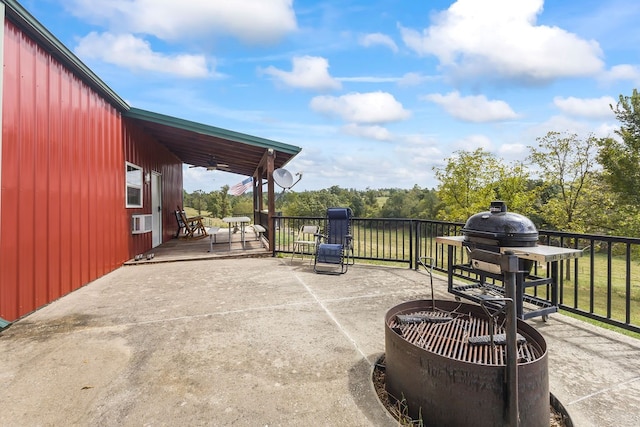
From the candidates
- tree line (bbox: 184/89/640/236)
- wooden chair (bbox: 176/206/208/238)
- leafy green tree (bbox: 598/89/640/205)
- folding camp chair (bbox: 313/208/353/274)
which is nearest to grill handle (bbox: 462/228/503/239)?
folding camp chair (bbox: 313/208/353/274)

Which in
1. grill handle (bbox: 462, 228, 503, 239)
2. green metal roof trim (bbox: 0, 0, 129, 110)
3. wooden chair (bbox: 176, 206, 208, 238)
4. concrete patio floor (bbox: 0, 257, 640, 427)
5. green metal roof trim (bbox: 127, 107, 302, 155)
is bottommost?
concrete patio floor (bbox: 0, 257, 640, 427)

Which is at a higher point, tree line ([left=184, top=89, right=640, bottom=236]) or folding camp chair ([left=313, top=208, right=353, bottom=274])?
tree line ([left=184, top=89, right=640, bottom=236])

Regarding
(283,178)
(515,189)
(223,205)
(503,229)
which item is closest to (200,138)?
(283,178)

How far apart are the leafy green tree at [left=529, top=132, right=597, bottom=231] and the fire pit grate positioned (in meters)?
13.5

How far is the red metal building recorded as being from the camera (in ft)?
9.49

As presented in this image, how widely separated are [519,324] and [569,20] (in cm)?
744

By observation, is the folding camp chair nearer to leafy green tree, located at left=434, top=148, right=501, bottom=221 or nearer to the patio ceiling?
the patio ceiling

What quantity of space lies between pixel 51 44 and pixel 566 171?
1651 cm

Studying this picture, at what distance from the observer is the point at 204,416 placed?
5.15 ft

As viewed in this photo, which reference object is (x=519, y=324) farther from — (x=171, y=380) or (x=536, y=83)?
(x=536, y=83)

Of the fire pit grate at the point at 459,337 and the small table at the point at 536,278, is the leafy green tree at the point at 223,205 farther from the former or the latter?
the fire pit grate at the point at 459,337

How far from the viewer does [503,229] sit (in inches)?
96.2

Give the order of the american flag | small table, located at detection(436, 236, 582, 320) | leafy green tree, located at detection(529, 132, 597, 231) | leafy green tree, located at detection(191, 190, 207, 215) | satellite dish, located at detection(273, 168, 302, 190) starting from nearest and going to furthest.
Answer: small table, located at detection(436, 236, 582, 320), satellite dish, located at detection(273, 168, 302, 190), leafy green tree, located at detection(529, 132, 597, 231), the american flag, leafy green tree, located at detection(191, 190, 207, 215)

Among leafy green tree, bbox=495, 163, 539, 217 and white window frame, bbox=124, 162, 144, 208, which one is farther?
leafy green tree, bbox=495, 163, 539, 217
